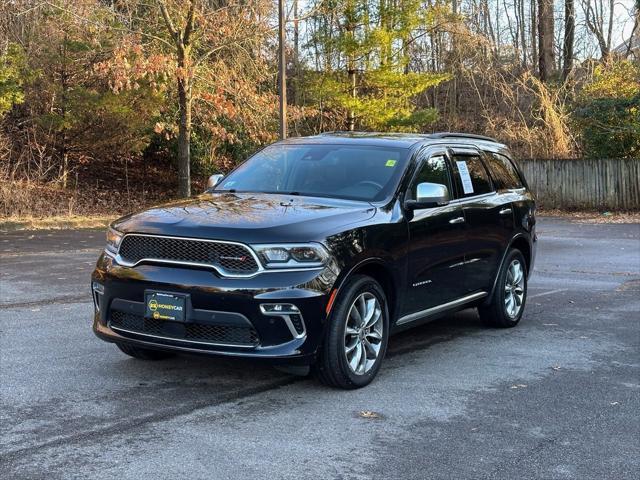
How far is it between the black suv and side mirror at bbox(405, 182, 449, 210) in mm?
13

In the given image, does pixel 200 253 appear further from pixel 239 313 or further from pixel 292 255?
pixel 292 255

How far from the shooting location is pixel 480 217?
287 inches

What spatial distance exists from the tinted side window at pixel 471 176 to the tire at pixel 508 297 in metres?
0.81

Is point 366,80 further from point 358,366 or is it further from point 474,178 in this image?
point 358,366

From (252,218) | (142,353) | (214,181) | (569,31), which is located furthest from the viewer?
(569,31)

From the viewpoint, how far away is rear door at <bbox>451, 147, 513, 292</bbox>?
281 inches

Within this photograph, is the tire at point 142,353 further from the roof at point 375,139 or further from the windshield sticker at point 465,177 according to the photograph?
the windshield sticker at point 465,177

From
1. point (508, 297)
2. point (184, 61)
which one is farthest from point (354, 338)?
point (184, 61)

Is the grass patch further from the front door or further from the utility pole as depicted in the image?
the front door

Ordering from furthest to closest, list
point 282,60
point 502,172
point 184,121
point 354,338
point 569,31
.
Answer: point 569,31 → point 184,121 → point 282,60 → point 502,172 → point 354,338

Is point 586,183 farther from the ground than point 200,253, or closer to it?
farther from the ground

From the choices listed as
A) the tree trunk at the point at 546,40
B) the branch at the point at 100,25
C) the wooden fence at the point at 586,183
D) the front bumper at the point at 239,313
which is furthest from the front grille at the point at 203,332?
the tree trunk at the point at 546,40

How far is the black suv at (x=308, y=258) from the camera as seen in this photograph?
16.7 ft

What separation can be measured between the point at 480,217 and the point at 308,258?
2.64 meters
